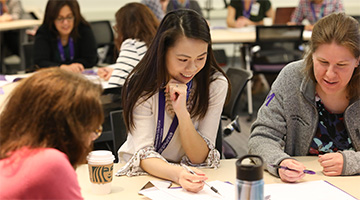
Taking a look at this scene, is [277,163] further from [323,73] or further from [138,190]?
[138,190]

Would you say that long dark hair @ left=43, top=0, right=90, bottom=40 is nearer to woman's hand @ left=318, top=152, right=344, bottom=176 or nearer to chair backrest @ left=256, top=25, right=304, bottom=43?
chair backrest @ left=256, top=25, right=304, bottom=43

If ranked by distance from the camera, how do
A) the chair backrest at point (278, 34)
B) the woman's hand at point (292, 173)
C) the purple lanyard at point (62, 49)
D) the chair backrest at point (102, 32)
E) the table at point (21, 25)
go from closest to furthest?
the woman's hand at point (292, 173) < the purple lanyard at point (62, 49) < the chair backrest at point (278, 34) < the chair backrest at point (102, 32) < the table at point (21, 25)

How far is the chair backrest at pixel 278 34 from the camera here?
5.11 metres

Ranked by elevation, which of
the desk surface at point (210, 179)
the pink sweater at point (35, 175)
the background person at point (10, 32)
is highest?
the pink sweater at point (35, 175)

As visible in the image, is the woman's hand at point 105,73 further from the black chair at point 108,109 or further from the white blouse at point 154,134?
the white blouse at point 154,134

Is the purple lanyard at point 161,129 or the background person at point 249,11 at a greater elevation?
the purple lanyard at point 161,129

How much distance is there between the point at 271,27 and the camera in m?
5.10

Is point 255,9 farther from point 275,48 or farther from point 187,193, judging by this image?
point 187,193

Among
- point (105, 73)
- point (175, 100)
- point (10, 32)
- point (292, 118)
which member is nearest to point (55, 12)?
point (105, 73)

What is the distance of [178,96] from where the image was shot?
193 cm

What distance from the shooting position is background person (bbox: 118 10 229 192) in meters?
1.92

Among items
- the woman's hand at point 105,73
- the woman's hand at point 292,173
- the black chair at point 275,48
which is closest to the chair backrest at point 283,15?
the black chair at point 275,48

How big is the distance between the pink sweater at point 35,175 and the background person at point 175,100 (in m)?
0.71

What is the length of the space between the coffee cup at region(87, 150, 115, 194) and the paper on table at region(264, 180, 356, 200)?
523 mm
